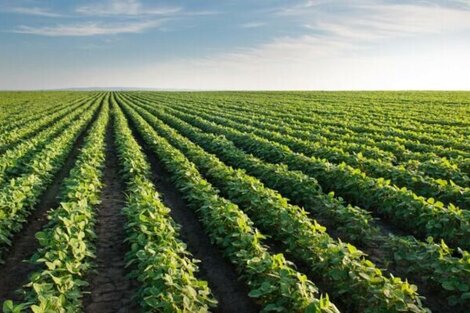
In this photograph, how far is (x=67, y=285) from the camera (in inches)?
208

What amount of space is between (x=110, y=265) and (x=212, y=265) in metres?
1.53

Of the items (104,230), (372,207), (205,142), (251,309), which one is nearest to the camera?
(251,309)

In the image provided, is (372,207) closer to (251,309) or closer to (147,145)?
(251,309)

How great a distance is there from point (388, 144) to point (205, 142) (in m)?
6.63

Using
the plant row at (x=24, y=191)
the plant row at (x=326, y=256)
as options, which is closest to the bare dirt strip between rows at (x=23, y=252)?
the plant row at (x=24, y=191)

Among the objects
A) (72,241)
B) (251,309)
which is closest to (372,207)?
(251,309)

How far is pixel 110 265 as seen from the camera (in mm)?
6816

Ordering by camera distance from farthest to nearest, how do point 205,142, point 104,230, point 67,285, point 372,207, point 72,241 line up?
point 205,142 → point 372,207 → point 104,230 → point 72,241 → point 67,285

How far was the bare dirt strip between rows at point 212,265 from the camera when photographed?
19.0ft

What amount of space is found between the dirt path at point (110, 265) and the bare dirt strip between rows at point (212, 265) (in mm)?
1061

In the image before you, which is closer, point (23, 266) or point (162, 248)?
point (162, 248)

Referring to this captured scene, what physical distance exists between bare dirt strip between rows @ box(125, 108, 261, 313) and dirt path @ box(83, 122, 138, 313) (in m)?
1.06

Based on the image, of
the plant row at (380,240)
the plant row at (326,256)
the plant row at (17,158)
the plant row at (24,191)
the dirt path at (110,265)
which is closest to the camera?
the plant row at (326,256)

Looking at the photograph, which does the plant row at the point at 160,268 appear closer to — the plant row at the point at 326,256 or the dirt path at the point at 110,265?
the dirt path at the point at 110,265
